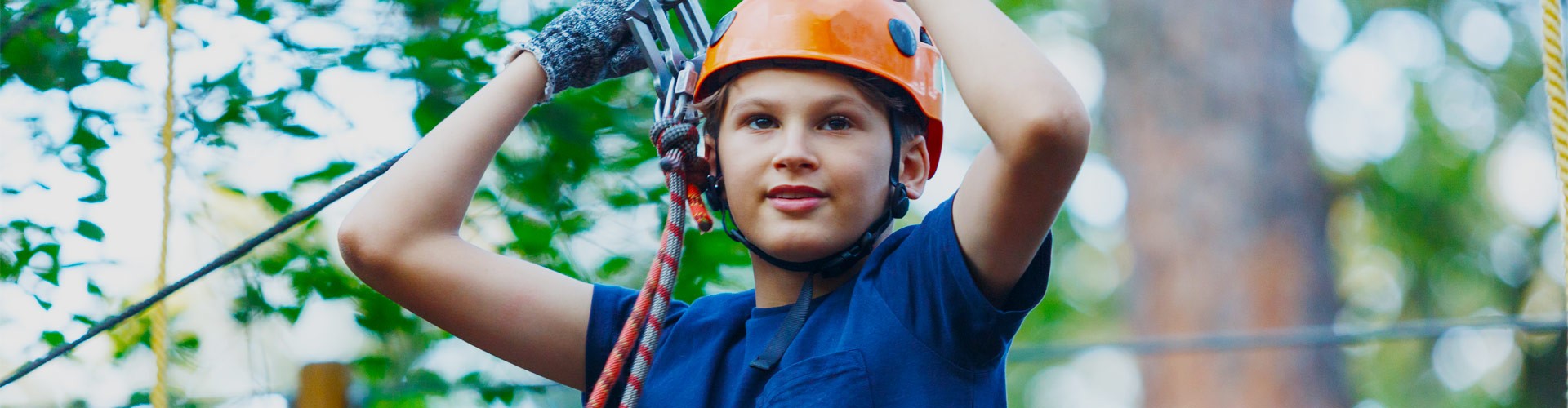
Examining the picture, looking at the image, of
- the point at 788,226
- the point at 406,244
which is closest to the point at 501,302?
the point at 406,244

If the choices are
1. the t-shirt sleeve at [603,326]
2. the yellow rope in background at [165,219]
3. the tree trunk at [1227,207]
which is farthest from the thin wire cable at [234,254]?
the tree trunk at [1227,207]

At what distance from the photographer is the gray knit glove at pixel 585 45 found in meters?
1.92

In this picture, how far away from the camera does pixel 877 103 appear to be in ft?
5.50

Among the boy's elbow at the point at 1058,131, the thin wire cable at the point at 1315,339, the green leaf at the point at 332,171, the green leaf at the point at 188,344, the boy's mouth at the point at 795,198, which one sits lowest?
the thin wire cable at the point at 1315,339

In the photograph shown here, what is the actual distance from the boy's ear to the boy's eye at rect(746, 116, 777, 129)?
0.19 metres

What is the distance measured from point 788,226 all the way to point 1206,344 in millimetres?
2663

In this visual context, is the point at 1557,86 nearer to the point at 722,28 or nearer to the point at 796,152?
the point at 796,152

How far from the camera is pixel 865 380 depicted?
151 cm

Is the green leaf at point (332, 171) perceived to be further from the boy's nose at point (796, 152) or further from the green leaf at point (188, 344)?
A: the boy's nose at point (796, 152)

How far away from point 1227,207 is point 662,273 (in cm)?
594

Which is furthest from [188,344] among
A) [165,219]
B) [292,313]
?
[165,219]

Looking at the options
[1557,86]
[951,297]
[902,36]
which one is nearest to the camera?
[951,297]

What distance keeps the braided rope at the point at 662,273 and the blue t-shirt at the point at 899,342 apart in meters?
0.08

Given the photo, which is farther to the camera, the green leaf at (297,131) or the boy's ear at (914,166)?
the green leaf at (297,131)
